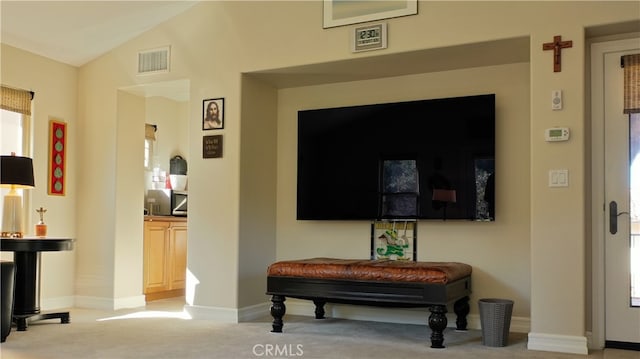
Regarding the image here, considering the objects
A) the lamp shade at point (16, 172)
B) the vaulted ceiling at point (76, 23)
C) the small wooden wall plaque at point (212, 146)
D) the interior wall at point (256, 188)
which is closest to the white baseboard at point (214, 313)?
the interior wall at point (256, 188)

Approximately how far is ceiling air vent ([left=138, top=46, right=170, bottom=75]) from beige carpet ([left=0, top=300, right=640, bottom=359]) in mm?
2317

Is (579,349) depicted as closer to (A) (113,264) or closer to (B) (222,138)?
(B) (222,138)

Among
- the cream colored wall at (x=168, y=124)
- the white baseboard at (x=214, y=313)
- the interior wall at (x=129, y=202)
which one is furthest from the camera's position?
the cream colored wall at (x=168, y=124)

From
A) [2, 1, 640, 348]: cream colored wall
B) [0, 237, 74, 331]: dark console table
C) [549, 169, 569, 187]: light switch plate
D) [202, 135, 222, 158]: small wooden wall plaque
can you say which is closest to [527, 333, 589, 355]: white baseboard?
[2, 1, 640, 348]: cream colored wall

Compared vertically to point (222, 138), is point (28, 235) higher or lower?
lower

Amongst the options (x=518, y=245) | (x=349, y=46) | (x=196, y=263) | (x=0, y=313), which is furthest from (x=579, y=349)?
(x=0, y=313)

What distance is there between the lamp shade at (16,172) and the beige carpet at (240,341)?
45.7 inches

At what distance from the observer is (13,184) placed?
4.82 metres

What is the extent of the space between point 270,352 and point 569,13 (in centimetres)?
305

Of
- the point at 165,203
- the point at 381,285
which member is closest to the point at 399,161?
the point at 381,285

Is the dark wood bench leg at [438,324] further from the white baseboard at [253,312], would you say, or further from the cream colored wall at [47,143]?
the cream colored wall at [47,143]

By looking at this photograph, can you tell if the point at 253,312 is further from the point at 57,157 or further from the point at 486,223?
the point at 57,157

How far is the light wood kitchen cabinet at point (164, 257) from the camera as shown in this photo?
250 inches

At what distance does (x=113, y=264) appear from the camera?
5879 mm
